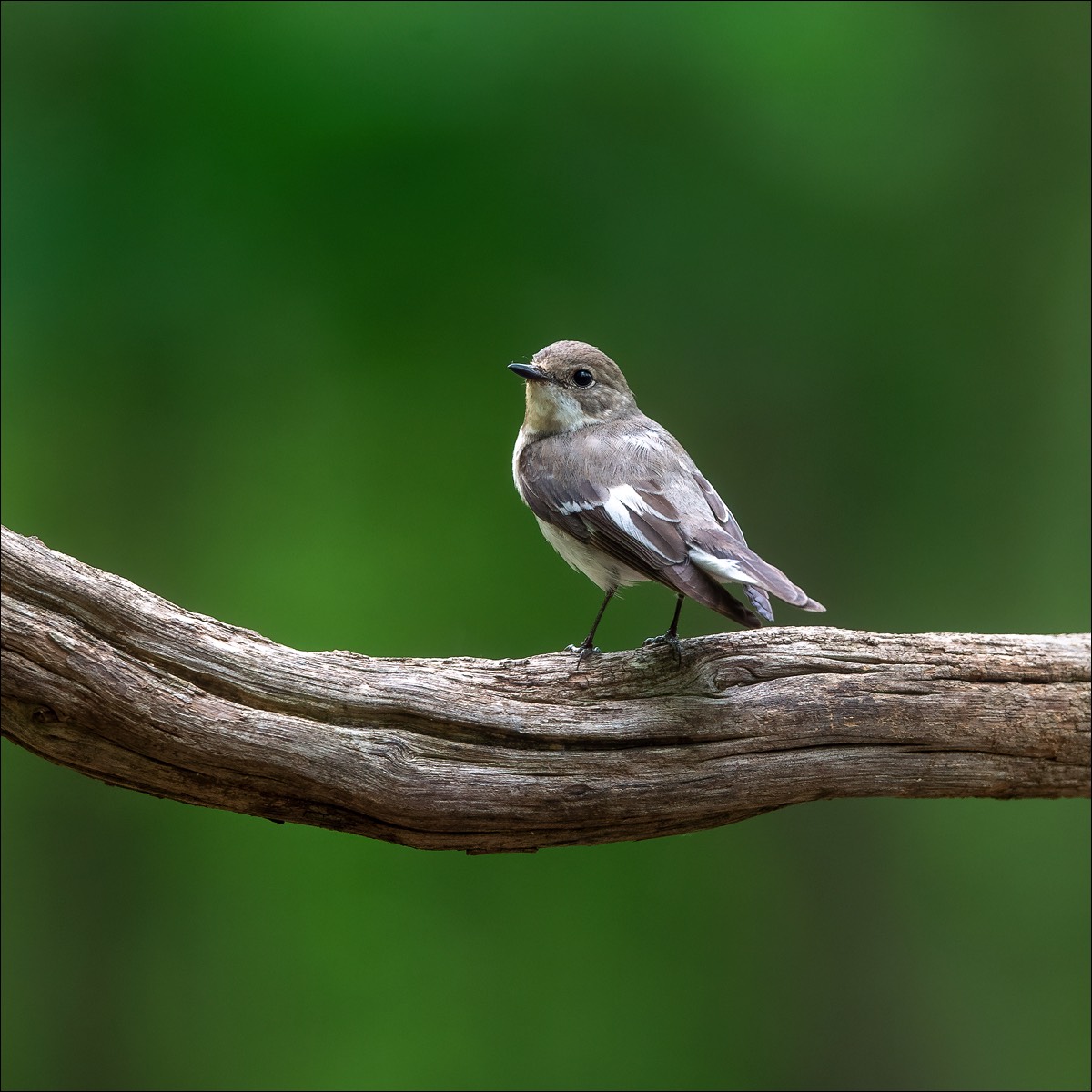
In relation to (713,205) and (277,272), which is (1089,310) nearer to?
(713,205)

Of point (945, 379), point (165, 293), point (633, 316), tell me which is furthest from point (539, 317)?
point (945, 379)

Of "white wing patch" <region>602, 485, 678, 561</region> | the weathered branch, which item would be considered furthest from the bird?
the weathered branch

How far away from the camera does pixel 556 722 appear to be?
2928 mm

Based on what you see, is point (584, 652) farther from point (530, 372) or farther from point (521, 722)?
point (530, 372)

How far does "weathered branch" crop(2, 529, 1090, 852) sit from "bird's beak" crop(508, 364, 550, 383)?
993 millimetres

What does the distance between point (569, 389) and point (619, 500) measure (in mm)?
722

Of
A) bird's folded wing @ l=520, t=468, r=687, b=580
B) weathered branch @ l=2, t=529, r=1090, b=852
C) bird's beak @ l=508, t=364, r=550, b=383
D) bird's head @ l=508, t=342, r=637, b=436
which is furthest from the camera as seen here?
bird's head @ l=508, t=342, r=637, b=436

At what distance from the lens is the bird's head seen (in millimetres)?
3684

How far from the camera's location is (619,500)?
3104mm

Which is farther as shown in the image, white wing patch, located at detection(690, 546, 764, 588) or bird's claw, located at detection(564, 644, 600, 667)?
bird's claw, located at detection(564, 644, 600, 667)

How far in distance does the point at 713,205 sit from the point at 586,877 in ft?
11.1

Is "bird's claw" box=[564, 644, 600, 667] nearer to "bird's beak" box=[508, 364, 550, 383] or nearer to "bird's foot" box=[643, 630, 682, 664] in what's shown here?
"bird's foot" box=[643, 630, 682, 664]

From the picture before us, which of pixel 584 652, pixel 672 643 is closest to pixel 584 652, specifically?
pixel 584 652

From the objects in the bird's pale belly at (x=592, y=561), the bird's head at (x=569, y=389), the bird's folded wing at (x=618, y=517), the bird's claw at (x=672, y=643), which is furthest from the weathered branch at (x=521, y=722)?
the bird's head at (x=569, y=389)
